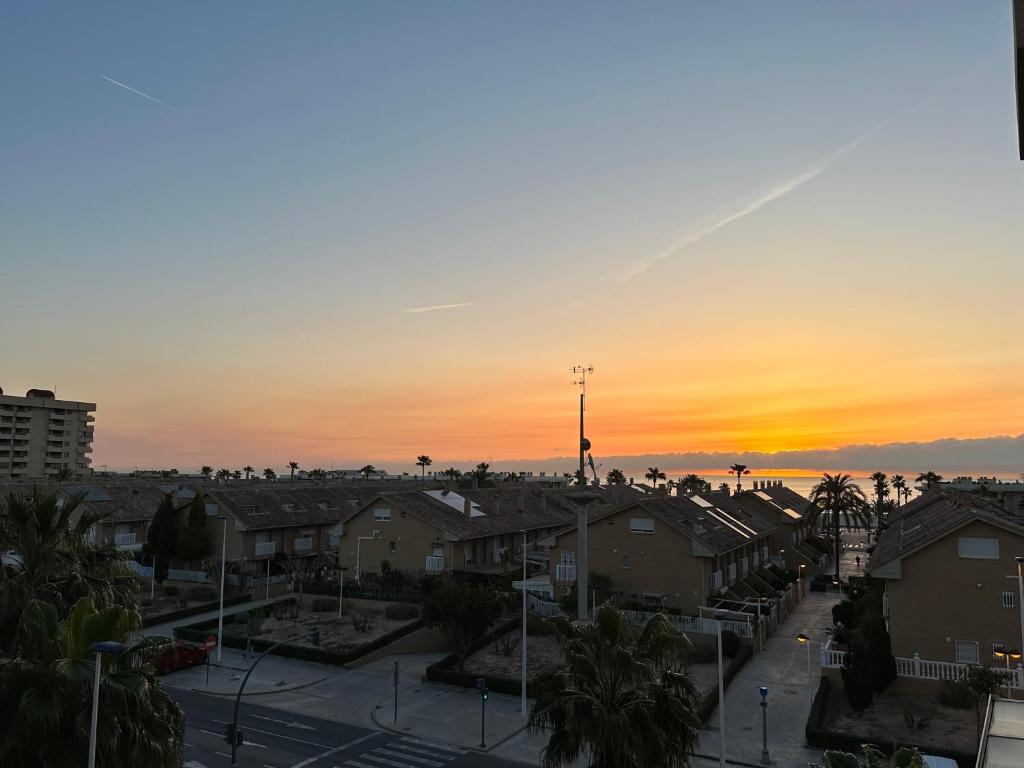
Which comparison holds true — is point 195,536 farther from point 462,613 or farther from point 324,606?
point 462,613

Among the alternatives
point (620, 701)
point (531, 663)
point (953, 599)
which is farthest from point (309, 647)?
point (953, 599)

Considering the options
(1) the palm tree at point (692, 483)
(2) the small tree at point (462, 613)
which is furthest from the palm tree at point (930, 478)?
(2) the small tree at point (462, 613)

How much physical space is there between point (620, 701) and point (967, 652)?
23428 mm

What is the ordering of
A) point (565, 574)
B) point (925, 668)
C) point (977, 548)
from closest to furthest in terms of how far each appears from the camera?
point (925, 668), point (977, 548), point (565, 574)

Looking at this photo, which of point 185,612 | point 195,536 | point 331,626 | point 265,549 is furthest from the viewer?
point 265,549

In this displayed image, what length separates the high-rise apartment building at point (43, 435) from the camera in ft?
504

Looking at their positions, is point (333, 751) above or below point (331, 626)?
below

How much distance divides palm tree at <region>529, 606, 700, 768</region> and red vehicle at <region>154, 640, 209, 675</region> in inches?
1047

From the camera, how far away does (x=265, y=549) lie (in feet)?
216

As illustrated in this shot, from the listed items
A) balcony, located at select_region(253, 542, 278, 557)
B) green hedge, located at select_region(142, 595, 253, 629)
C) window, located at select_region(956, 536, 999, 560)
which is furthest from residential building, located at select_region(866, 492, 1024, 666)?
balcony, located at select_region(253, 542, 278, 557)

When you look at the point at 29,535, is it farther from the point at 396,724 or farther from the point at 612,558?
the point at 612,558

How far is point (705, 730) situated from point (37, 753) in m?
25.0

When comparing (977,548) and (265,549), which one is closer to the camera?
(977,548)

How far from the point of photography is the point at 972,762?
1040 inches
